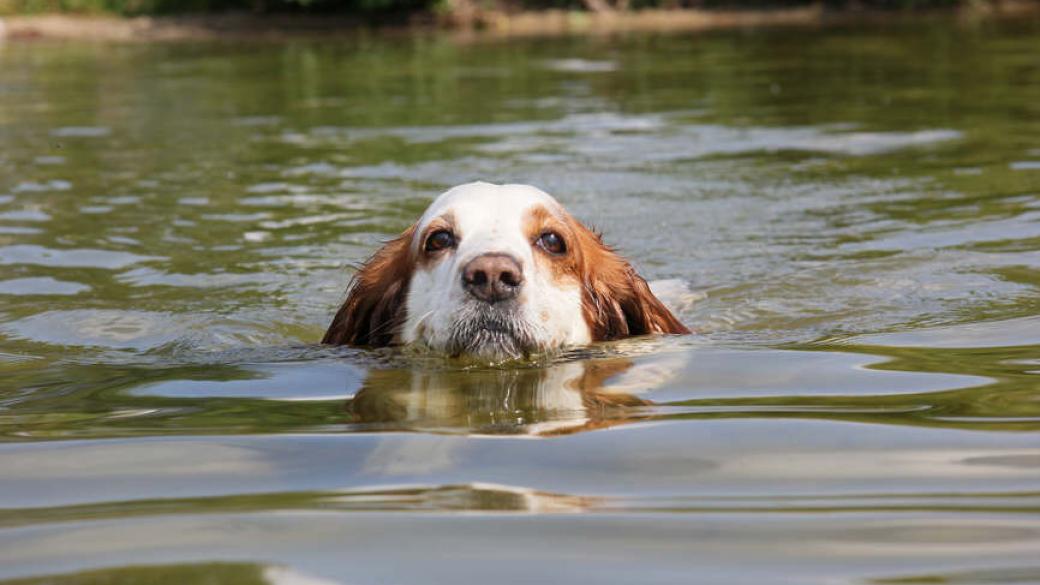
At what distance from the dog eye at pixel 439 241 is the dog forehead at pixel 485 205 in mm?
48

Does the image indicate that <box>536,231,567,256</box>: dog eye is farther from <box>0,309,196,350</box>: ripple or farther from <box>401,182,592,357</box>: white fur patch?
<box>0,309,196,350</box>: ripple

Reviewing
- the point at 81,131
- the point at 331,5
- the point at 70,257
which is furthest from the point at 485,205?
the point at 331,5

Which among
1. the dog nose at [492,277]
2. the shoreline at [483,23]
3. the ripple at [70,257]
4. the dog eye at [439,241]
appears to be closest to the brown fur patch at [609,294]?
the dog eye at [439,241]

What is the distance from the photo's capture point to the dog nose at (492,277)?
180 inches

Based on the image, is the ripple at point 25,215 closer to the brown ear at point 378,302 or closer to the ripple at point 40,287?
the ripple at point 40,287

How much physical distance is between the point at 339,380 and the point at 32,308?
229cm

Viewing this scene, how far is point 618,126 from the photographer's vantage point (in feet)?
41.2

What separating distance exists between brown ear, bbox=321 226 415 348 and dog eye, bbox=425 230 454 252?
183 mm

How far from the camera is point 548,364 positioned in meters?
4.72

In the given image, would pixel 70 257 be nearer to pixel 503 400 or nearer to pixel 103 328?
pixel 103 328

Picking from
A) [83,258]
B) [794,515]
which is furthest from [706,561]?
[83,258]

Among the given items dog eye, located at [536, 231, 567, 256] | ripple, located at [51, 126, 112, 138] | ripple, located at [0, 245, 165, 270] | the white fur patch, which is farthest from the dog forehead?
ripple, located at [51, 126, 112, 138]

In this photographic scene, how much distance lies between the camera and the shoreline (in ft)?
91.1

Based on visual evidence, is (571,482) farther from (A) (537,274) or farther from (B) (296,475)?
(A) (537,274)
